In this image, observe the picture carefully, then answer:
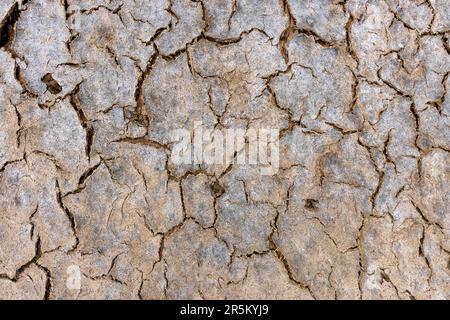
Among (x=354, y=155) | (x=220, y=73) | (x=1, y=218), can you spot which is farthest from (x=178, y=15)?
(x=1, y=218)

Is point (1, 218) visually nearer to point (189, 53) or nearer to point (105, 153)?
point (105, 153)

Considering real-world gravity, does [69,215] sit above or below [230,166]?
below

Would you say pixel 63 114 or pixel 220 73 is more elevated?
pixel 220 73
